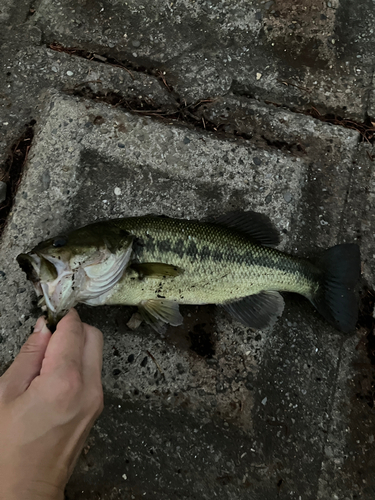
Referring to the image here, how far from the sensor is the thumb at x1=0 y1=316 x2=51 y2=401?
1917 mm

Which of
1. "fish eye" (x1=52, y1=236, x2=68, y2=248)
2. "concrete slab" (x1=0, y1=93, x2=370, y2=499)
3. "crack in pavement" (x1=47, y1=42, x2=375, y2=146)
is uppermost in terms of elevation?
"crack in pavement" (x1=47, y1=42, x2=375, y2=146)

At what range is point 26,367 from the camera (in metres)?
2.01

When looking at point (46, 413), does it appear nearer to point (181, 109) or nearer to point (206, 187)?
point (206, 187)

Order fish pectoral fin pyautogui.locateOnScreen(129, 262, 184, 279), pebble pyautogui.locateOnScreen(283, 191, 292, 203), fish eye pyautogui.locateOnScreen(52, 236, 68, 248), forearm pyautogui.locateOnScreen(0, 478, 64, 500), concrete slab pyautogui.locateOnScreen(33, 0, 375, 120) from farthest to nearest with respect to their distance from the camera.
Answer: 1. concrete slab pyautogui.locateOnScreen(33, 0, 375, 120)
2. pebble pyautogui.locateOnScreen(283, 191, 292, 203)
3. fish pectoral fin pyautogui.locateOnScreen(129, 262, 184, 279)
4. fish eye pyautogui.locateOnScreen(52, 236, 68, 248)
5. forearm pyautogui.locateOnScreen(0, 478, 64, 500)

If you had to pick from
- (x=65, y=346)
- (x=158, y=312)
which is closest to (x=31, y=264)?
(x=65, y=346)

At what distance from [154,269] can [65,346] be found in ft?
2.73

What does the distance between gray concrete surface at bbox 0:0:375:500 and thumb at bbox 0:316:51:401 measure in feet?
2.29

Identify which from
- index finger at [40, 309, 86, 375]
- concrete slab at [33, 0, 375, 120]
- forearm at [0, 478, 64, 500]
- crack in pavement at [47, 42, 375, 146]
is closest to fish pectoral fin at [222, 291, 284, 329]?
index finger at [40, 309, 86, 375]

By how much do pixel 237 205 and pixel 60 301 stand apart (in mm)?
1791

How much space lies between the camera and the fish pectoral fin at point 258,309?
2834 mm

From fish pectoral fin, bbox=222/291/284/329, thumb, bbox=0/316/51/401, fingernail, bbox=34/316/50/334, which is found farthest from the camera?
fish pectoral fin, bbox=222/291/284/329

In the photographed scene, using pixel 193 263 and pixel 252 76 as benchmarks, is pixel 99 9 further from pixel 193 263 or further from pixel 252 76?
pixel 193 263

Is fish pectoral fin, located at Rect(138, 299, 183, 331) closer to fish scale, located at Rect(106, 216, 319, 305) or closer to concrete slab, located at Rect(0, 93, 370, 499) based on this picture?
fish scale, located at Rect(106, 216, 319, 305)

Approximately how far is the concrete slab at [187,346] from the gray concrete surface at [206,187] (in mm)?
12
